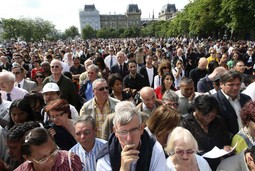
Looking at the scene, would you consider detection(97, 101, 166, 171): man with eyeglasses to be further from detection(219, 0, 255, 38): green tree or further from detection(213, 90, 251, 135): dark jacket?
detection(219, 0, 255, 38): green tree

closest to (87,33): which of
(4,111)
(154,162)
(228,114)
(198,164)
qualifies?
(4,111)

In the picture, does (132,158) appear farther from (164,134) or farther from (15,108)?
(15,108)

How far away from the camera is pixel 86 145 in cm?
295

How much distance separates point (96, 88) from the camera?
4238mm

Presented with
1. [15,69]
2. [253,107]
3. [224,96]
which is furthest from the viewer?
[15,69]

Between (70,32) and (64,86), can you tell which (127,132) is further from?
(70,32)

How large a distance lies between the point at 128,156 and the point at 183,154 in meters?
0.64

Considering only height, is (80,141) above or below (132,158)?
below

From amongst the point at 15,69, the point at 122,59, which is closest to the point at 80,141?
the point at 15,69

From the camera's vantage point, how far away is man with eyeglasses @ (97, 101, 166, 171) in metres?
2.08

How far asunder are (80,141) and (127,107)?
3.04 feet

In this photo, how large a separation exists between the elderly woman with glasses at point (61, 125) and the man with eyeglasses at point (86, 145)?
28 centimetres

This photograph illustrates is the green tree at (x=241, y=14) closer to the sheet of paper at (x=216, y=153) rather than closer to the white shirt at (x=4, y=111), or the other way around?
the white shirt at (x=4, y=111)

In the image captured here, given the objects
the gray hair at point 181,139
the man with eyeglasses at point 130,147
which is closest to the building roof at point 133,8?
the gray hair at point 181,139
